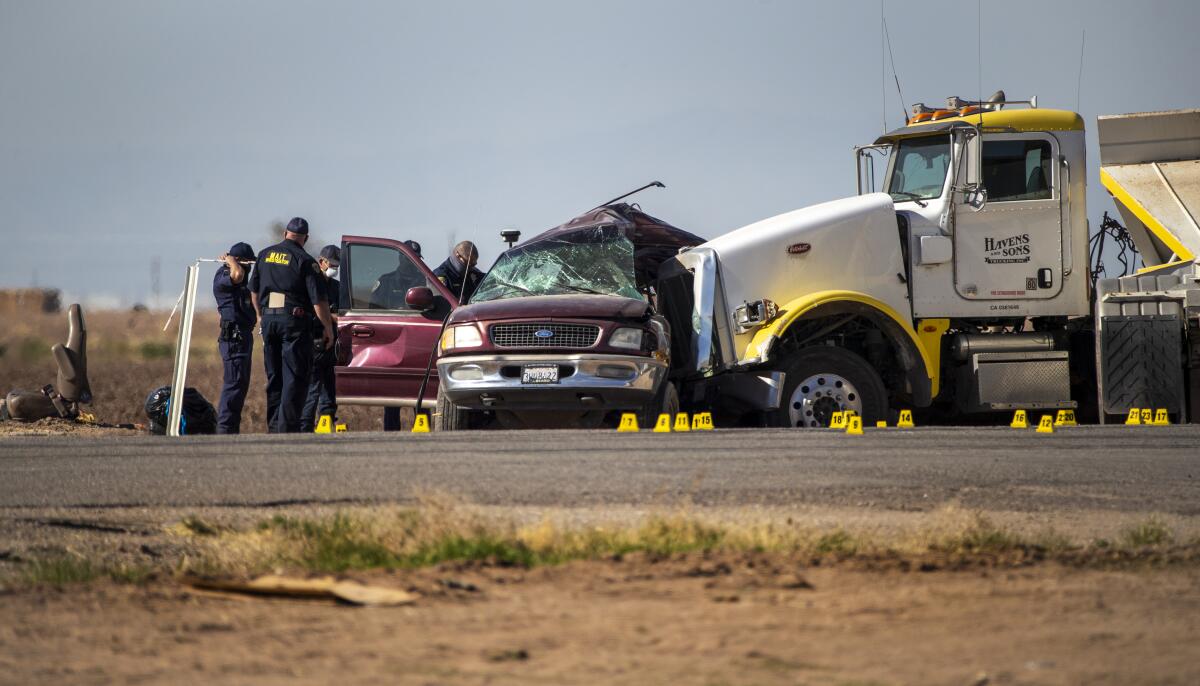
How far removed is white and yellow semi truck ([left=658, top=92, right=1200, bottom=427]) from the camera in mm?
12211

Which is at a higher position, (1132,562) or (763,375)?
(763,375)

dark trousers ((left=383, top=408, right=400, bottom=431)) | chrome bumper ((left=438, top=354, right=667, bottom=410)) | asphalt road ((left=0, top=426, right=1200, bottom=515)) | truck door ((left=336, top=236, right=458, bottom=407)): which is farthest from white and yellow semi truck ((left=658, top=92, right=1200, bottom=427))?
dark trousers ((left=383, top=408, right=400, bottom=431))

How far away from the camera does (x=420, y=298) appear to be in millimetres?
12188

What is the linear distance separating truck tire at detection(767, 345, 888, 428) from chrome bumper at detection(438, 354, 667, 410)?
1.36m

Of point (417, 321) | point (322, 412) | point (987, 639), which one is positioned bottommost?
point (987, 639)

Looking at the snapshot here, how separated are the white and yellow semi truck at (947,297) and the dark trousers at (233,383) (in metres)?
4.06

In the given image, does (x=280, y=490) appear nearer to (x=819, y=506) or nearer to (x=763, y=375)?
(x=819, y=506)

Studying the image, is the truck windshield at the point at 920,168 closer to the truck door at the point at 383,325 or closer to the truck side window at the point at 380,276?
the truck door at the point at 383,325

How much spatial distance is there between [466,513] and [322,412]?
623cm

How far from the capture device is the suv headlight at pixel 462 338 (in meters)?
11.5

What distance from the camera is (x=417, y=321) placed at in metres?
12.9

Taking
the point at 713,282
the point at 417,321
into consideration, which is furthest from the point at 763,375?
the point at 417,321

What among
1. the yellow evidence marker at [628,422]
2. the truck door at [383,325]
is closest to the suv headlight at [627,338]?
the yellow evidence marker at [628,422]

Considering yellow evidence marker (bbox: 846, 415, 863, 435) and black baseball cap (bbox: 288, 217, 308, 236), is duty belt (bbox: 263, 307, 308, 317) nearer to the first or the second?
black baseball cap (bbox: 288, 217, 308, 236)
